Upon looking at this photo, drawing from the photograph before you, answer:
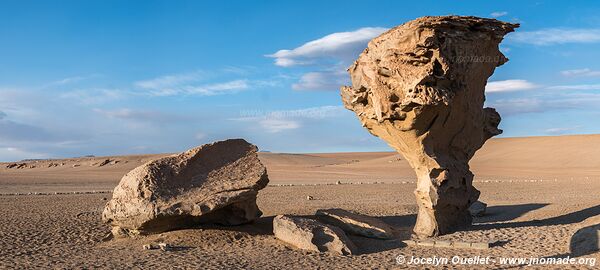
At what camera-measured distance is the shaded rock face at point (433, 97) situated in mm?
13023

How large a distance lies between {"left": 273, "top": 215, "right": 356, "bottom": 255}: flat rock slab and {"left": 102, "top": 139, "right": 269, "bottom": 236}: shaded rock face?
1.27 metres

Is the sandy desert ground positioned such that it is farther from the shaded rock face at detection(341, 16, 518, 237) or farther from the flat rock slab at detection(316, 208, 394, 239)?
the shaded rock face at detection(341, 16, 518, 237)

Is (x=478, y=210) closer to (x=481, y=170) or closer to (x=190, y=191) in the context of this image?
(x=190, y=191)

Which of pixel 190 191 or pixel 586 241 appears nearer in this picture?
pixel 586 241

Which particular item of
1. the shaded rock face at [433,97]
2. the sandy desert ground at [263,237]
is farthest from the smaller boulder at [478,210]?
the shaded rock face at [433,97]

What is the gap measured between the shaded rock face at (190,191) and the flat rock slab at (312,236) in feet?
4.17

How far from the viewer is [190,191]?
13.8 metres

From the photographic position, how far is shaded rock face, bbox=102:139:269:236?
13398 millimetres

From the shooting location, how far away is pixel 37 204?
2222 centimetres

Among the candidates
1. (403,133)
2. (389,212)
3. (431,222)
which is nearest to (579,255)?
(431,222)

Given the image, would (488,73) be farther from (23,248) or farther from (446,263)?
(23,248)

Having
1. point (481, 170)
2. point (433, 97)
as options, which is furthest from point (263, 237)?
point (481, 170)

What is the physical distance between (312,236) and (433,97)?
420cm

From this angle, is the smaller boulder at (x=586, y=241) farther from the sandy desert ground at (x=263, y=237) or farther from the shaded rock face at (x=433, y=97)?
the shaded rock face at (x=433, y=97)
